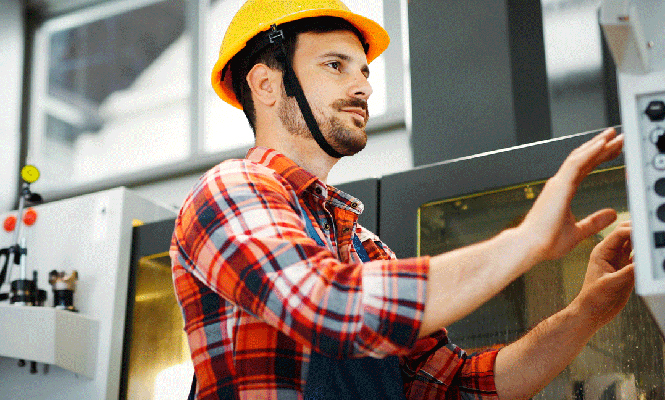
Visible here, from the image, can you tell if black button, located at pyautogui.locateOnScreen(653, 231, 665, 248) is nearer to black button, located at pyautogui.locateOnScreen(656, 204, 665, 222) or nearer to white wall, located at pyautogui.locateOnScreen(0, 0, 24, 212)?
black button, located at pyautogui.locateOnScreen(656, 204, 665, 222)

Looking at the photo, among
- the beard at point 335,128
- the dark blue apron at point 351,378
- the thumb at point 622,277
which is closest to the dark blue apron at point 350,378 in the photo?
the dark blue apron at point 351,378

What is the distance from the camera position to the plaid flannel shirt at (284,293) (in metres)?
0.93

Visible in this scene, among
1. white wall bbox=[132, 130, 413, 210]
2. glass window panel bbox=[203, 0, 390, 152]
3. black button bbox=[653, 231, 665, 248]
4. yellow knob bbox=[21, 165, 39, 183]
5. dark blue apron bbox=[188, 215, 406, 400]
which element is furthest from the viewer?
glass window panel bbox=[203, 0, 390, 152]

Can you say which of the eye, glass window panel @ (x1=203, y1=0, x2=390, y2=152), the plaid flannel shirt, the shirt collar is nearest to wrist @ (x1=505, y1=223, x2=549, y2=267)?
the plaid flannel shirt

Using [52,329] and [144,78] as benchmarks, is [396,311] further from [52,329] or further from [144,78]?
[144,78]

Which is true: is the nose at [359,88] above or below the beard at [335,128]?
above

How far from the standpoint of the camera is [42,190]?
3.92 m

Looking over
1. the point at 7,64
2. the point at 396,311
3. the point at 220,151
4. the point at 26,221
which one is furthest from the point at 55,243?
the point at 7,64

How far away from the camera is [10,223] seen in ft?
8.24

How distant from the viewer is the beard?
1421mm

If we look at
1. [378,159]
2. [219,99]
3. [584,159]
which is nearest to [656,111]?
[584,159]

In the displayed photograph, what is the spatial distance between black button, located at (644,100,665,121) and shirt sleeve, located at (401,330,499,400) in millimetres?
623

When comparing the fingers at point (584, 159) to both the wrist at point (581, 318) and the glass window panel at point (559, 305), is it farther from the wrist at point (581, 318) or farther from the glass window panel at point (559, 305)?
the glass window panel at point (559, 305)

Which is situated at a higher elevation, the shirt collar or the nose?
the nose
